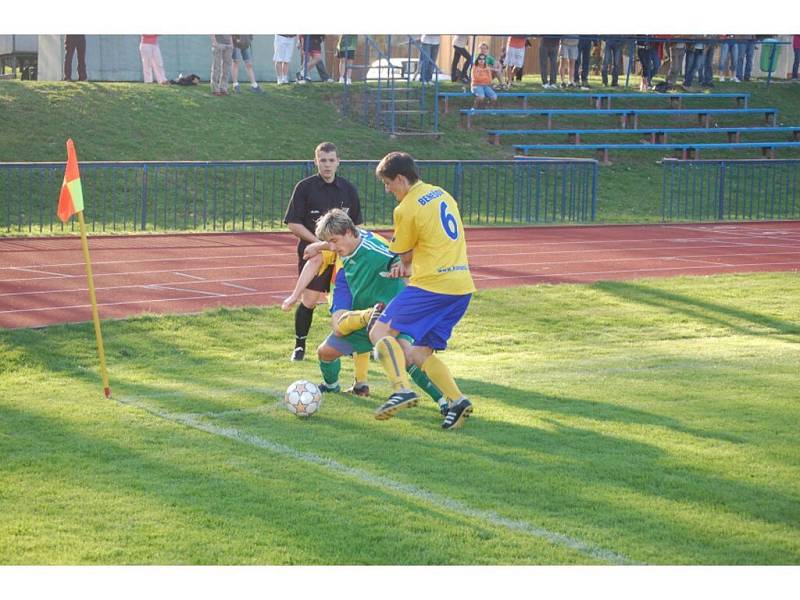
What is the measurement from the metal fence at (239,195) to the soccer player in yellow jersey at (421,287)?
11.7 metres

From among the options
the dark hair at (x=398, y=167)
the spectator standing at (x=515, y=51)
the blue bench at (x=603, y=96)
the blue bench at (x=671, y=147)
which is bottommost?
the blue bench at (x=671, y=147)

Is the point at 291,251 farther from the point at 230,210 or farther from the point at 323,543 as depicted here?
the point at 323,543

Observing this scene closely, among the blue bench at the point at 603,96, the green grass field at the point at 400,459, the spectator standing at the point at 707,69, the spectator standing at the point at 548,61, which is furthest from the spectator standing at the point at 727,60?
the green grass field at the point at 400,459

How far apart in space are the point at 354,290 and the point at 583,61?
24.0 m

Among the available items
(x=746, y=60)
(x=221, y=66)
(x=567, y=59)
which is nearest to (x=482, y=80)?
(x=567, y=59)

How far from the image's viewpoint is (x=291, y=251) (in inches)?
710

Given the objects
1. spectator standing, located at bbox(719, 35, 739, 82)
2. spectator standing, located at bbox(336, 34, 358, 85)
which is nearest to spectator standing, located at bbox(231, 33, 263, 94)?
spectator standing, located at bbox(336, 34, 358, 85)

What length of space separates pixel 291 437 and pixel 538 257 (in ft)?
34.6

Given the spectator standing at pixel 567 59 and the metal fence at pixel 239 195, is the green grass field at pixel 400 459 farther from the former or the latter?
the spectator standing at pixel 567 59

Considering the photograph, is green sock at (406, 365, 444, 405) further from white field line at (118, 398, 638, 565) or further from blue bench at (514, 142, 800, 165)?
blue bench at (514, 142, 800, 165)

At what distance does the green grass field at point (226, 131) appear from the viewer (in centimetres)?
2452

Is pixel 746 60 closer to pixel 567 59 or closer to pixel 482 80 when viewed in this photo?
pixel 567 59

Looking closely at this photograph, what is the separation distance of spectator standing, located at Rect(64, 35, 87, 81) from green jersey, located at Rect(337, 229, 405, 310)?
20.1 m

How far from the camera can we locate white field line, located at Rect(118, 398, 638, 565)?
5.82m
